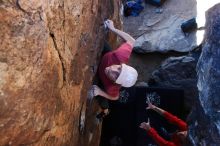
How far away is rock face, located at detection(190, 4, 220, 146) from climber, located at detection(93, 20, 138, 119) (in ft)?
2.37

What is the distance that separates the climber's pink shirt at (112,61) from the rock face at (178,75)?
2.35 meters

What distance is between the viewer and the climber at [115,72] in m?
3.63

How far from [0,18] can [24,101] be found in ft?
2.00

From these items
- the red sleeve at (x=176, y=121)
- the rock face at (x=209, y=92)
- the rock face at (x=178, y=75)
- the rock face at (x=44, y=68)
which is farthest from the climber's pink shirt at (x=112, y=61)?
the rock face at (x=178, y=75)

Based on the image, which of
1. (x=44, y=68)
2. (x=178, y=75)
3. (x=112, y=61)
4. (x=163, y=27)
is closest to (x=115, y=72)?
(x=112, y=61)

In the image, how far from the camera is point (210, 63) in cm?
→ 378

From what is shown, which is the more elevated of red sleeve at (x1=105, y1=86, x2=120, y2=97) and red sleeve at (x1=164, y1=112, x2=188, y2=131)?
red sleeve at (x1=105, y1=86, x2=120, y2=97)

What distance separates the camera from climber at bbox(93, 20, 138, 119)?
3.63m

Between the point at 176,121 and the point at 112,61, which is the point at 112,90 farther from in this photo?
the point at 176,121

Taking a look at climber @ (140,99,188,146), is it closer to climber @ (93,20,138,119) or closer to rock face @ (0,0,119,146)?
climber @ (93,20,138,119)

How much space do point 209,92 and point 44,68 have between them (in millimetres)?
1739

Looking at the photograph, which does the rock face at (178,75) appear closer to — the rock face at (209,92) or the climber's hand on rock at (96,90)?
the rock face at (209,92)

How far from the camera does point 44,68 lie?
2.74m

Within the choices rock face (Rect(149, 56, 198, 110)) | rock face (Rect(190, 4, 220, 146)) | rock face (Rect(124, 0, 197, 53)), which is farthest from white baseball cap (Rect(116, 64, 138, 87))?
rock face (Rect(124, 0, 197, 53))
